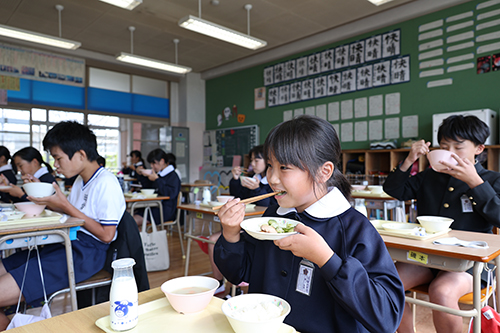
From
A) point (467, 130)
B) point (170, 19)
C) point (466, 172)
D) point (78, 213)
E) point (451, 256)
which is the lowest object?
point (451, 256)

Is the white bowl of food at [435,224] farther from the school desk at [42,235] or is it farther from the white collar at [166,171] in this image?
the white collar at [166,171]

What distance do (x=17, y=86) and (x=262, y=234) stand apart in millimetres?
7566

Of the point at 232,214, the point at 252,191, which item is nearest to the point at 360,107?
the point at 252,191

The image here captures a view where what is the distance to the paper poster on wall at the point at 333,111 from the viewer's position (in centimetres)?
616

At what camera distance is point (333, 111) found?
20.4ft

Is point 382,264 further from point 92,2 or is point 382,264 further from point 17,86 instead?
point 17,86

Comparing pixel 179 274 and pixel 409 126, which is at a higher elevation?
pixel 409 126

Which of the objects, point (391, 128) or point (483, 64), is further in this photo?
point (391, 128)

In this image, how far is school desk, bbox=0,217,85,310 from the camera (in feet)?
5.22

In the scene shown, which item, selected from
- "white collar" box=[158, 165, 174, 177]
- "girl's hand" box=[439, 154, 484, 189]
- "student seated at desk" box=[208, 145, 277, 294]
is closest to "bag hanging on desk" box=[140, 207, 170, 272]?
"student seated at desk" box=[208, 145, 277, 294]

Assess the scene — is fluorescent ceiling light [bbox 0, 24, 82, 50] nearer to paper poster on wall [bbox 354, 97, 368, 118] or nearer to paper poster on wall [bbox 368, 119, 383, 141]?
paper poster on wall [bbox 354, 97, 368, 118]

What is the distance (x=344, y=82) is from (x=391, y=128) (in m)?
1.23

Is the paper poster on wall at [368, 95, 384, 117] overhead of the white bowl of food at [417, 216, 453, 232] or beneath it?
overhead

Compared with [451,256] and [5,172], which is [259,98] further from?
[451,256]
